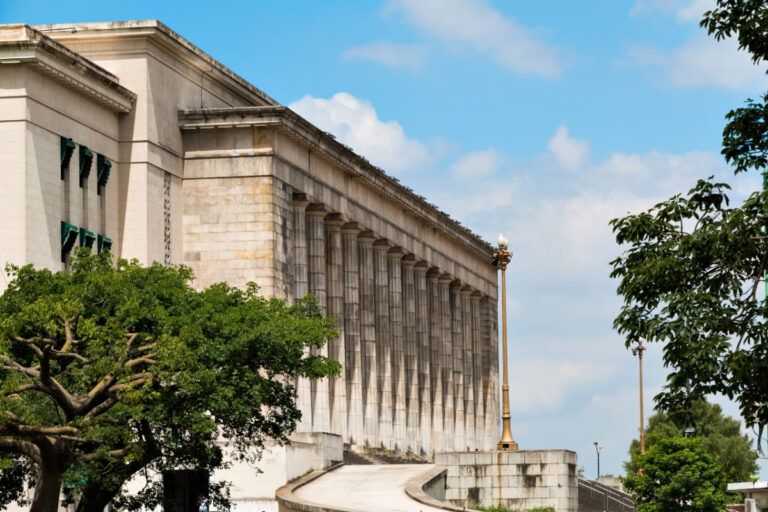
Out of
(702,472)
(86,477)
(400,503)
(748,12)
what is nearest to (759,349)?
(748,12)

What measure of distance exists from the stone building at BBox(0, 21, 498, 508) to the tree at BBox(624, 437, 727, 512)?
1516cm

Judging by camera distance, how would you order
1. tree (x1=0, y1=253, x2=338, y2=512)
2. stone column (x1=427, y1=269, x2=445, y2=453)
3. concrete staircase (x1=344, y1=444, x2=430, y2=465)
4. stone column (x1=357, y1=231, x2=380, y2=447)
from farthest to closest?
1. stone column (x1=427, y1=269, x2=445, y2=453)
2. stone column (x1=357, y1=231, x2=380, y2=447)
3. concrete staircase (x1=344, y1=444, x2=430, y2=465)
4. tree (x1=0, y1=253, x2=338, y2=512)

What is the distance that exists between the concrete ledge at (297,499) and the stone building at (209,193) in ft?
41.7

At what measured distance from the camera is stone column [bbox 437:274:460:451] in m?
117

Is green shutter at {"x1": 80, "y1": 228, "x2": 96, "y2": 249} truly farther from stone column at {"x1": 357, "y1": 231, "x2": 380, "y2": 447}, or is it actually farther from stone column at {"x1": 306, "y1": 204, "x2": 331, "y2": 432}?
stone column at {"x1": 357, "y1": 231, "x2": 380, "y2": 447}

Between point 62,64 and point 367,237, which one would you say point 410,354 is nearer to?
point 367,237

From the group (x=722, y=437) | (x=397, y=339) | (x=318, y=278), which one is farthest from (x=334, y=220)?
(x=722, y=437)

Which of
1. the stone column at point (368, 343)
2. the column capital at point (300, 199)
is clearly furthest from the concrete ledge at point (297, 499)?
the stone column at point (368, 343)

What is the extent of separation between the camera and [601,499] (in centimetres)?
9256

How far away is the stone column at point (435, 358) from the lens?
115 m

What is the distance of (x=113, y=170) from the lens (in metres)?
77.1

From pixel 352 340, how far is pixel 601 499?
1534 centimetres

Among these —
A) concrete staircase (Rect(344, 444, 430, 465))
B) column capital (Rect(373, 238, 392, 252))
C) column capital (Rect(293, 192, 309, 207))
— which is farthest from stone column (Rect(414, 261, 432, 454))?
column capital (Rect(293, 192, 309, 207))

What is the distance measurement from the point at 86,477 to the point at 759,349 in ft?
73.3
